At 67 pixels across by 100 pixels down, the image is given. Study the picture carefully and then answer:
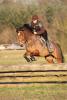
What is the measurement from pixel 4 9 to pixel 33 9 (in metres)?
3.17

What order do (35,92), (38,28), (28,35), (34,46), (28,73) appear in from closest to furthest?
(35,92), (28,73), (38,28), (28,35), (34,46)

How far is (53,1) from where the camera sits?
47156 millimetres

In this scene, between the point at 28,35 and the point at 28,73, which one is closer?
the point at 28,73

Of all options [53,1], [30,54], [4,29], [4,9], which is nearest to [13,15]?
[4,9]

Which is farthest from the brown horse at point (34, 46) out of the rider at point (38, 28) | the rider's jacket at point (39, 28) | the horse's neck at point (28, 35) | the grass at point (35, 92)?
the grass at point (35, 92)

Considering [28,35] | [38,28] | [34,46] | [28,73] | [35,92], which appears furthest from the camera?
[34,46]

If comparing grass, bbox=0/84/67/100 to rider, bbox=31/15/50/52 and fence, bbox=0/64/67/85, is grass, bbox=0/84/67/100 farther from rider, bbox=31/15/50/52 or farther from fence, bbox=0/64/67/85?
rider, bbox=31/15/50/52

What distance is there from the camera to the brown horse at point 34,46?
1134 centimetres

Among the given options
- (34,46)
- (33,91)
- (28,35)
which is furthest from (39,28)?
(33,91)

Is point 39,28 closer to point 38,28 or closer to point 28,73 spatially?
point 38,28

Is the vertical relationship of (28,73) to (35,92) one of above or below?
above

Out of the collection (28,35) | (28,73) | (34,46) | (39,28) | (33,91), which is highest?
(39,28)

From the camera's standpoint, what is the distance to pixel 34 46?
1184cm

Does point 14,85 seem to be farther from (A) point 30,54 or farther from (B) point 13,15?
(B) point 13,15
